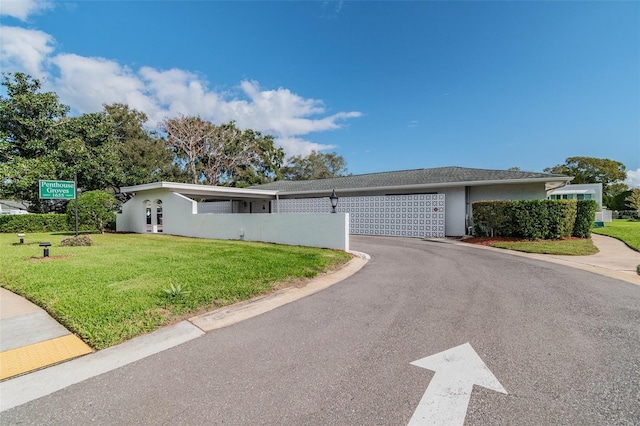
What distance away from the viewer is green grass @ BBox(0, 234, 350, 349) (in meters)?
3.81

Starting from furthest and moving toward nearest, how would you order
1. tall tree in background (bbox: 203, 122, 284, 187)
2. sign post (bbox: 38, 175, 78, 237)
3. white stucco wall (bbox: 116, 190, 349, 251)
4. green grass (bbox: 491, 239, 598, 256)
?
tall tree in background (bbox: 203, 122, 284, 187)
sign post (bbox: 38, 175, 78, 237)
white stucco wall (bbox: 116, 190, 349, 251)
green grass (bbox: 491, 239, 598, 256)

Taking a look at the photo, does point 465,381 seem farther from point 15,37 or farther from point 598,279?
point 15,37

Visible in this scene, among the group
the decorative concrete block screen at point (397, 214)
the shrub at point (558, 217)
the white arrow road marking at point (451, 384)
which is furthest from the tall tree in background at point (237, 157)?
the white arrow road marking at point (451, 384)

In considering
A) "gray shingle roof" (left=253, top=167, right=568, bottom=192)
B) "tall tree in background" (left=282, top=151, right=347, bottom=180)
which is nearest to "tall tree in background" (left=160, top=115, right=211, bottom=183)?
"tall tree in background" (left=282, top=151, right=347, bottom=180)

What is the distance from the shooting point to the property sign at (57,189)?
12102mm

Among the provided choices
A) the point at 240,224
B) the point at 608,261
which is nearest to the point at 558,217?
the point at 608,261

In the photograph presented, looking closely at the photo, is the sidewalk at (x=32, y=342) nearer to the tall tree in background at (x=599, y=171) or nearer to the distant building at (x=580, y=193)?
the distant building at (x=580, y=193)

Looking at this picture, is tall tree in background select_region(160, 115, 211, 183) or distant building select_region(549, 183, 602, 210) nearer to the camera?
distant building select_region(549, 183, 602, 210)

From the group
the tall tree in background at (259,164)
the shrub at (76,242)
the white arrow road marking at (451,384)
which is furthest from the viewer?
the tall tree in background at (259,164)

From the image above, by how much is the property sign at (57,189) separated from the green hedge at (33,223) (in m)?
8.20

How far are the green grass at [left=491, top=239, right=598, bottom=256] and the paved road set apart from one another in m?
5.13

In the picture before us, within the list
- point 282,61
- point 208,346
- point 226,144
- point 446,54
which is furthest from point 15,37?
point 226,144

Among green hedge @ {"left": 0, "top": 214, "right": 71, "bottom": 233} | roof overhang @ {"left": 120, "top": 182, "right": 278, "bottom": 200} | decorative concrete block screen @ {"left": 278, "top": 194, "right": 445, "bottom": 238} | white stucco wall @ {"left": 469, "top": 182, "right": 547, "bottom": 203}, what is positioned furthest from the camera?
green hedge @ {"left": 0, "top": 214, "right": 71, "bottom": 233}

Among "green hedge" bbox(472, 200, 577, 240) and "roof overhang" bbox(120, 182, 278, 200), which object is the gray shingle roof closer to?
"green hedge" bbox(472, 200, 577, 240)
